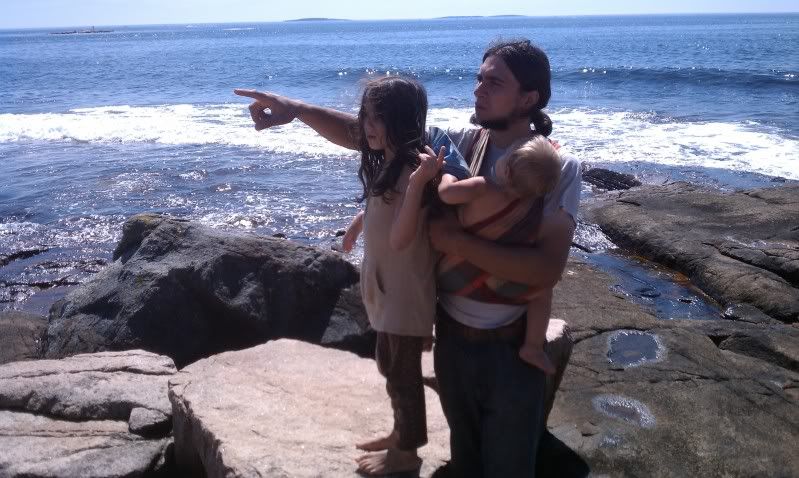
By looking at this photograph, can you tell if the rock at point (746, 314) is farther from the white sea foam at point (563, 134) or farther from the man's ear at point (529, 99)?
the white sea foam at point (563, 134)

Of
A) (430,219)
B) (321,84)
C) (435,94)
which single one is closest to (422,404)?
(430,219)

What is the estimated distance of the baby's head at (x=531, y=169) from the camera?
2.32 meters

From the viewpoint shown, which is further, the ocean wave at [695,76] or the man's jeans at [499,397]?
the ocean wave at [695,76]

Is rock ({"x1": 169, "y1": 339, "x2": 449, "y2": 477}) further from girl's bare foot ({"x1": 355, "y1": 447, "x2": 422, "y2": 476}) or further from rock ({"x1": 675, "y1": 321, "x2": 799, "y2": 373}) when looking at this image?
rock ({"x1": 675, "y1": 321, "x2": 799, "y2": 373})

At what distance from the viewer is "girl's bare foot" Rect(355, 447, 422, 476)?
A: 2.98 meters

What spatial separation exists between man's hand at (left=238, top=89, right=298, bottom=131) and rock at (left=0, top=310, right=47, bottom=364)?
332 centimetres

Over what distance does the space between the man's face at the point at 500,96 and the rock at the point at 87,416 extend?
87.5 inches

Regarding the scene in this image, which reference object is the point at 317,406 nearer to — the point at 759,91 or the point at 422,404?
the point at 422,404

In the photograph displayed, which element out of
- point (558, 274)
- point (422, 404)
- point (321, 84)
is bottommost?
point (321, 84)

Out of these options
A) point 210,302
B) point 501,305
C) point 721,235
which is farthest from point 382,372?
point 721,235

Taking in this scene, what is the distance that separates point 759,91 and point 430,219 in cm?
2416

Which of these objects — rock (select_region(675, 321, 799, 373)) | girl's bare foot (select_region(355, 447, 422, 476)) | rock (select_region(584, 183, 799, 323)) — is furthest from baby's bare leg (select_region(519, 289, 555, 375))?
rock (select_region(584, 183, 799, 323))

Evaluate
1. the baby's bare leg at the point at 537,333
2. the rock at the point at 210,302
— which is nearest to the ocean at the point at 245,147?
the baby's bare leg at the point at 537,333

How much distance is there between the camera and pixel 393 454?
2.99 meters
